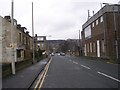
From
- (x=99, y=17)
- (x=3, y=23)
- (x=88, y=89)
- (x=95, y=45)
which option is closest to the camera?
(x=88, y=89)

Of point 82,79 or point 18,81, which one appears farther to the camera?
point 82,79

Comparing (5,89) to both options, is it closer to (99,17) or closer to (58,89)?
(58,89)

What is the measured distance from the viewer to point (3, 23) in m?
31.8

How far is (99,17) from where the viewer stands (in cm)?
5575

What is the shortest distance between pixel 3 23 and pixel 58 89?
Answer: 22.5 metres

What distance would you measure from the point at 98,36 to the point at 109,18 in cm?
970

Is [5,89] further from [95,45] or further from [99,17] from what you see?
[95,45]

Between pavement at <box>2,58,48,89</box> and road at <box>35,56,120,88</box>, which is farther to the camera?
pavement at <box>2,58,48,89</box>

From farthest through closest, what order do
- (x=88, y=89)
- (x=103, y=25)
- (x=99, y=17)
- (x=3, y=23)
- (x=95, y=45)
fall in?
1. (x=95, y=45)
2. (x=99, y=17)
3. (x=103, y=25)
4. (x=3, y=23)
5. (x=88, y=89)

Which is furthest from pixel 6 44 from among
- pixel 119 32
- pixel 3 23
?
pixel 119 32

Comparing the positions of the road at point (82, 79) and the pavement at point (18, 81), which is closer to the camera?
the road at point (82, 79)

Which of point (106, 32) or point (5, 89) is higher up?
point (106, 32)

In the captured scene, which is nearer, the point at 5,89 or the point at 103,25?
the point at 5,89

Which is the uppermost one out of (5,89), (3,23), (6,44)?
(3,23)
